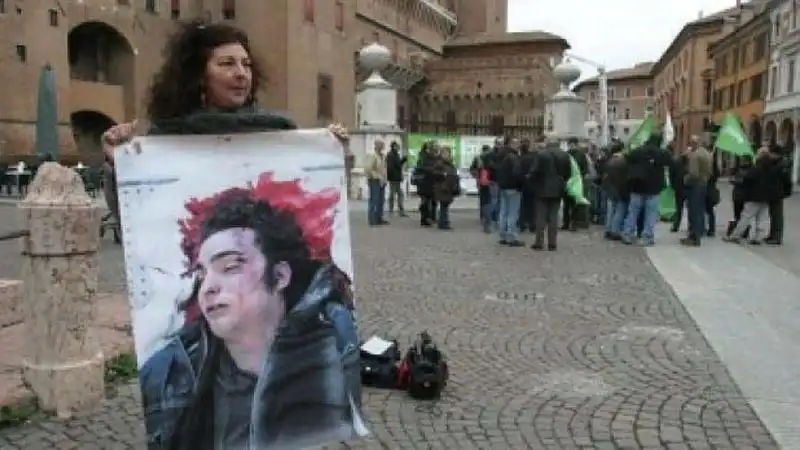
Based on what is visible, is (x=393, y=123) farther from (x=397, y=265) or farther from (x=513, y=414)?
(x=513, y=414)

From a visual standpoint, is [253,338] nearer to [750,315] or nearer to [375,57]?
[750,315]

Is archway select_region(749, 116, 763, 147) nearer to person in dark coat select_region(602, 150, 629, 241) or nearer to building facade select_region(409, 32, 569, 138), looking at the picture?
building facade select_region(409, 32, 569, 138)

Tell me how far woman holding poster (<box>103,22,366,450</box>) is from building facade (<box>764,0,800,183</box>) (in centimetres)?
5039

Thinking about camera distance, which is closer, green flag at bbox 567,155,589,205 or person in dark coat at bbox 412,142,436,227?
green flag at bbox 567,155,589,205

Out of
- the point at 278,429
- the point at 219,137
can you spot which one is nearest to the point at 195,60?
the point at 219,137

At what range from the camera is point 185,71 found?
276 centimetres

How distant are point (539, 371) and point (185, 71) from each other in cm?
384

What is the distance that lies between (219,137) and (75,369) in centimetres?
282

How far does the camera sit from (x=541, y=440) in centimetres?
438

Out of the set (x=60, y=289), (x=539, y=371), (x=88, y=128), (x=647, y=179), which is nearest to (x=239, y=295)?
(x=60, y=289)

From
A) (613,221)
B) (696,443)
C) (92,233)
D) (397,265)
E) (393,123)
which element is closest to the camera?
(696,443)

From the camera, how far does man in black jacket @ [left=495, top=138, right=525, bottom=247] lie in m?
13.4

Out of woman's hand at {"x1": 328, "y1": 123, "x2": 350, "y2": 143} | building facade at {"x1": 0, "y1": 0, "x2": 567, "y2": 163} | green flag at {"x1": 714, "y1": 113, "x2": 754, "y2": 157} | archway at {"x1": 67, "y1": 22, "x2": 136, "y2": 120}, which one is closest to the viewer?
woman's hand at {"x1": 328, "y1": 123, "x2": 350, "y2": 143}

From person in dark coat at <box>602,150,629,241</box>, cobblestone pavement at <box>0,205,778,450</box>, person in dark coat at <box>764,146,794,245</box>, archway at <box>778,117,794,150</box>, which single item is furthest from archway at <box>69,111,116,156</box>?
archway at <box>778,117,794,150</box>
